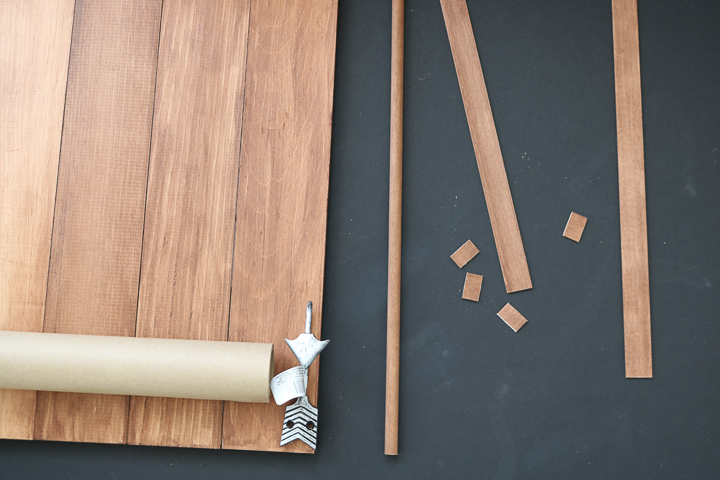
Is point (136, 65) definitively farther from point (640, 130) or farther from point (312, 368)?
point (640, 130)

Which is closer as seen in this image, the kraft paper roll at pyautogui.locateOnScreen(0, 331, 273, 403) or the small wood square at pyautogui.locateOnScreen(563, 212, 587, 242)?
the kraft paper roll at pyautogui.locateOnScreen(0, 331, 273, 403)

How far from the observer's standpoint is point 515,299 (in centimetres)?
133

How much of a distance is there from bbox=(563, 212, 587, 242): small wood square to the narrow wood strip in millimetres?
464

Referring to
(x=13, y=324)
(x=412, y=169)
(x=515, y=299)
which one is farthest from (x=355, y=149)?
(x=13, y=324)

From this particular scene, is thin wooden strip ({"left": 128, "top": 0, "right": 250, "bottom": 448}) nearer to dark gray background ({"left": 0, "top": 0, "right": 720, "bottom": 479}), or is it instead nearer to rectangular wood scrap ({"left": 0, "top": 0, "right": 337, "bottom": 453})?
rectangular wood scrap ({"left": 0, "top": 0, "right": 337, "bottom": 453})

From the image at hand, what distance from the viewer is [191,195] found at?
1.31 m

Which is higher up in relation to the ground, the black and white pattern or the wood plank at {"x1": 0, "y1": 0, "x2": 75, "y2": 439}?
the wood plank at {"x1": 0, "y1": 0, "x2": 75, "y2": 439}

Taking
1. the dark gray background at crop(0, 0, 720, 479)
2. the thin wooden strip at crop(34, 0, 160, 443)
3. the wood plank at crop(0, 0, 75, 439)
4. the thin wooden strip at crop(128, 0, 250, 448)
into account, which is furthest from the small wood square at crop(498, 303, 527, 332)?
the wood plank at crop(0, 0, 75, 439)

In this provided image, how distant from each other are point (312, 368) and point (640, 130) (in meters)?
1.11

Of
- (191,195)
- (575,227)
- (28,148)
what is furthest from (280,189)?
(575,227)

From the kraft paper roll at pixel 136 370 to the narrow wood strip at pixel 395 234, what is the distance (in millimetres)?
325

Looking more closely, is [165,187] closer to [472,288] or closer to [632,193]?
[472,288]

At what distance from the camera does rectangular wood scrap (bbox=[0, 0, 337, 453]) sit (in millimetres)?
1265

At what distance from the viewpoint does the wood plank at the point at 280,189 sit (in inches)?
50.1
